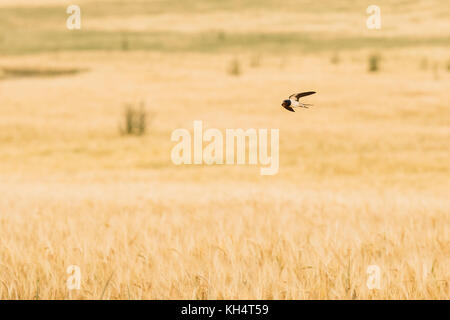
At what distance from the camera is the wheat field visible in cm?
412

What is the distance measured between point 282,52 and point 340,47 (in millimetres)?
5078

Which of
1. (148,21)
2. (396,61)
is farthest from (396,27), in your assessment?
(148,21)

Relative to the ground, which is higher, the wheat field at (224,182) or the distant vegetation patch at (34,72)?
the distant vegetation patch at (34,72)

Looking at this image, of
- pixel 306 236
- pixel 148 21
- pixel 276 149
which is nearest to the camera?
pixel 306 236

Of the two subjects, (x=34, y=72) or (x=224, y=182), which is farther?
(x=34, y=72)

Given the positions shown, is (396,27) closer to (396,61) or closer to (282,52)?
(282,52)

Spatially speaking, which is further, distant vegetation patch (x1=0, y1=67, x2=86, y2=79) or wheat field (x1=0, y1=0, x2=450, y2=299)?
distant vegetation patch (x1=0, y1=67, x2=86, y2=79)

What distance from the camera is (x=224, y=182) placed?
11547 millimetres

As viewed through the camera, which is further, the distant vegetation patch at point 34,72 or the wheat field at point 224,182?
the distant vegetation patch at point 34,72

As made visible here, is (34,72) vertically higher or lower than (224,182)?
higher

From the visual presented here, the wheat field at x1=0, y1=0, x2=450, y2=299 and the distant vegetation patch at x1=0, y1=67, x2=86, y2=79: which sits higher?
the distant vegetation patch at x1=0, y1=67, x2=86, y2=79

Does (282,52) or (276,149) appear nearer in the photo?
(276,149)

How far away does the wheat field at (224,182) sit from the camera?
412 centimetres

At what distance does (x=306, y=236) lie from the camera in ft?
17.3
